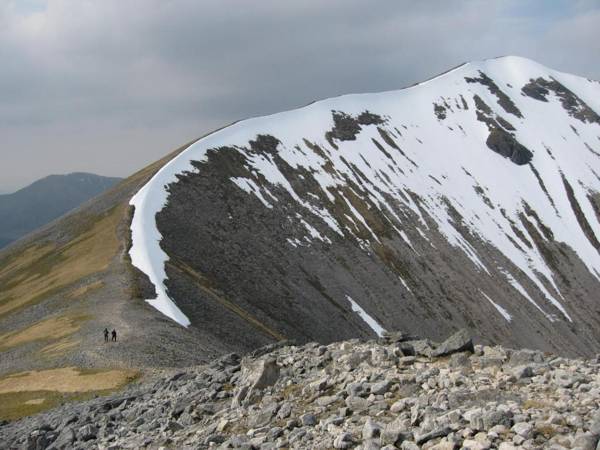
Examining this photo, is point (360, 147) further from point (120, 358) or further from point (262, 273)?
point (120, 358)

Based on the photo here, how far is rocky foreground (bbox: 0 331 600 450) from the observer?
14.4m

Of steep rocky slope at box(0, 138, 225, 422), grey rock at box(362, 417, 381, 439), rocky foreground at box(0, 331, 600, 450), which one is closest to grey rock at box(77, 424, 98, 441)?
rocky foreground at box(0, 331, 600, 450)

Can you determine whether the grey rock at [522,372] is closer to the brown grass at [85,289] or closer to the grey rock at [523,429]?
the grey rock at [523,429]

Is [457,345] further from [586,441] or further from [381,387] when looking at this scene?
[586,441]

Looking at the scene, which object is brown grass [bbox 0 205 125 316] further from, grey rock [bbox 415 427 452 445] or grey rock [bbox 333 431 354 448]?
grey rock [bbox 415 427 452 445]

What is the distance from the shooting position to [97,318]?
52500 mm

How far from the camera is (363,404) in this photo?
58.9 ft

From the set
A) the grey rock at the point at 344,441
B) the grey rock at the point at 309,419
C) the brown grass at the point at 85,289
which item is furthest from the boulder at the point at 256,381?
the brown grass at the point at 85,289

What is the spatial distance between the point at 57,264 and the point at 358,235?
58124 mm

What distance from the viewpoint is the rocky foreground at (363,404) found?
47.2ft

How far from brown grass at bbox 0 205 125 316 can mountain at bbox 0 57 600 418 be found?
423 millimetres

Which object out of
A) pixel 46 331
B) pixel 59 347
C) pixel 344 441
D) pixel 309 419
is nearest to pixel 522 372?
pixel 344 441

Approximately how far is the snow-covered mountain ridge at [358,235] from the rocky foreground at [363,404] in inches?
1138

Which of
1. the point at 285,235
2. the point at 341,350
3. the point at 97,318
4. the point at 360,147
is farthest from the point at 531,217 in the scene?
the point at 341,350
